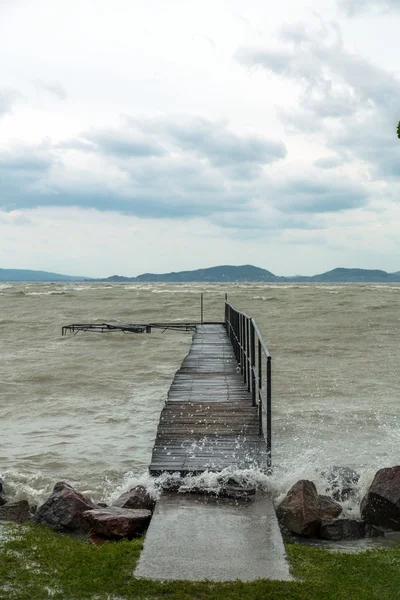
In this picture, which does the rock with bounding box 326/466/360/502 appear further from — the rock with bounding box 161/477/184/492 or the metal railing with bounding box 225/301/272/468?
the rock with bounding box 161/477/184/492

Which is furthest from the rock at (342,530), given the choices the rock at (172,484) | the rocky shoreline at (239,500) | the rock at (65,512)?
the rock at (65,512)

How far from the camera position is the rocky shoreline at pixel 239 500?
19.2 ft

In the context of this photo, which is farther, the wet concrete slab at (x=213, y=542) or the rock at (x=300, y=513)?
the rock at (x=300, y=513)

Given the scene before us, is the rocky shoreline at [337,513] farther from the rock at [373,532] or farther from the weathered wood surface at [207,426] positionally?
the weathered wood surface at [207,426]

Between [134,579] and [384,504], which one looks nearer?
[134,579]

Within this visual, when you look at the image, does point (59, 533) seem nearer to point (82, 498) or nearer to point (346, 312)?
point (82, 498)

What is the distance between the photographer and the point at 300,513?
6078mm

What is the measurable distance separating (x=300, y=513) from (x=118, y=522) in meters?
1.68

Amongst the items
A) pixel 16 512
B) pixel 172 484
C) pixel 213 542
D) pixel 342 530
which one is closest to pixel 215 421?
pixel 172 484

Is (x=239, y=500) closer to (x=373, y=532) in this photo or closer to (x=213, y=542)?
(x=213, y=542)

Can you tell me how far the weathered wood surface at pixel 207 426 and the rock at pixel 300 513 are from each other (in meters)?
0.73

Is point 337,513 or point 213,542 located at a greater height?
point 213,542

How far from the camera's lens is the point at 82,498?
6.53 meters

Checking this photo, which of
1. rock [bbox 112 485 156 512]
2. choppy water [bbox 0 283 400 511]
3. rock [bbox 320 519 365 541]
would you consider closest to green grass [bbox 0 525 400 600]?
rock [bbox 320 519 365 541]
